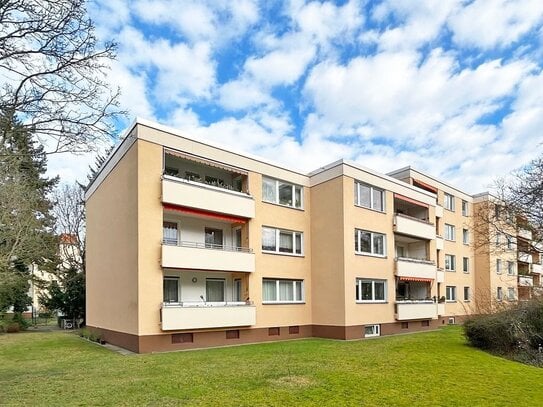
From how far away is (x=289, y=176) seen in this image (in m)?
27.1

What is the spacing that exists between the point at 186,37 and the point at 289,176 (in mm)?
13118

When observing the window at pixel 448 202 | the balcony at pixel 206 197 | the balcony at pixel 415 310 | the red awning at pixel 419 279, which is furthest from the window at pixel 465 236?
the balcony at pixel 206 197

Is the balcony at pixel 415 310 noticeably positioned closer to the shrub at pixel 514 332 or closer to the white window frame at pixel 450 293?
the white window frame at pixel 450 293

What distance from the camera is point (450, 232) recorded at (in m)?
41.3

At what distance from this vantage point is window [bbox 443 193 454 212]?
135ft

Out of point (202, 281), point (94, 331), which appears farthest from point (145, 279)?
point (94, 331)

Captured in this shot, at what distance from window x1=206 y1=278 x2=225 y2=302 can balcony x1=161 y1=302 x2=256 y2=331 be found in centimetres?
182

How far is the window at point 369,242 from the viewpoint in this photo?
87.4ft

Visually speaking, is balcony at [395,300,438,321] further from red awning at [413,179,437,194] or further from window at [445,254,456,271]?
red awning at [413,179,437,194]

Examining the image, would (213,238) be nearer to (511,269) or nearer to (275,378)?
(275,378)

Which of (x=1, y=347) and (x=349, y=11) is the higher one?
(x=349, y=11)

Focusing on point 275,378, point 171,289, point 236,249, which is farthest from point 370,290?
point 275,378

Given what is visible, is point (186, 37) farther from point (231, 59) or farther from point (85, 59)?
point (85, 59)

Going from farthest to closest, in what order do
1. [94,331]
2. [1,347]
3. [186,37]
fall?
[94,331] → [1,347] → [186,37]
